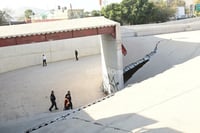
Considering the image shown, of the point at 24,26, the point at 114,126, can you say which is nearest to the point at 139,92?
the point at 114,126

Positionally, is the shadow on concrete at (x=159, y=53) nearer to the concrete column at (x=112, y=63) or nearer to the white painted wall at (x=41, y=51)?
the concrete column at (x=112, y=63)

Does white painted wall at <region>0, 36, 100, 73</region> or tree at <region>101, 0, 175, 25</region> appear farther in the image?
tree at <region>101, 0, 175, 25</region>

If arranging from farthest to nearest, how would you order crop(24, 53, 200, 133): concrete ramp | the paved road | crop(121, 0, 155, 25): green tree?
crop(121, 0, 155, 25): green tree
the paved road
crop(24, 53, 200, 133): concrete ramp

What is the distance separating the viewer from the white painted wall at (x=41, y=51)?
31.1 metres

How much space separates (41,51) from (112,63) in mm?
14374

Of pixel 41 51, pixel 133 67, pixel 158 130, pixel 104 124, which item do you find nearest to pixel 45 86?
pixel 133 67

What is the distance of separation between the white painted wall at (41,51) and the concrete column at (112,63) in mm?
12513

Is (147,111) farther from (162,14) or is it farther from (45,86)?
(162,14)

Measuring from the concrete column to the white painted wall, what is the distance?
12.5m

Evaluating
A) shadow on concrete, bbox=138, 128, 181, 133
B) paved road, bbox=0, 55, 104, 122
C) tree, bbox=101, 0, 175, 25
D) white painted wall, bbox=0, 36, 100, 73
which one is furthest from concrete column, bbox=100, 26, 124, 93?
tree, bbox=101, 0, 175, 25

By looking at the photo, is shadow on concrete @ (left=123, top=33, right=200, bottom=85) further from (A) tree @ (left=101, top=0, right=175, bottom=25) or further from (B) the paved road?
(A) tree @ (left=101, top=0, right=175, bottom=25)

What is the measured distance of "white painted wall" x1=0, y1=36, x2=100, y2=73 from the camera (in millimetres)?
31094

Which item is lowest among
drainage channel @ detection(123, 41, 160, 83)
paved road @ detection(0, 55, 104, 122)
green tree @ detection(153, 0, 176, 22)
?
paved road @ detection(0, 55, 104, 122)

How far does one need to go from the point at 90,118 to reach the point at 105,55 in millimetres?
10200
